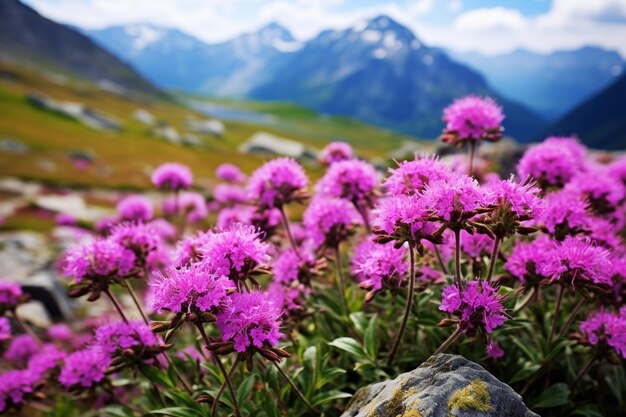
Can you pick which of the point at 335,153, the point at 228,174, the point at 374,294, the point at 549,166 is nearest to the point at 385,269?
the point at 374,294

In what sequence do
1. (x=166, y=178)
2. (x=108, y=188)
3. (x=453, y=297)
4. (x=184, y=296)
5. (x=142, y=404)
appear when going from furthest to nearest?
(x=108, y=188), (x=166, y=178), (x=142, y=404), (x=453, y=297), (x=184, y=296)

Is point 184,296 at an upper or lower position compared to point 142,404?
upper

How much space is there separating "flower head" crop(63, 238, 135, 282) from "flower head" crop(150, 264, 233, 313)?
5.24ft

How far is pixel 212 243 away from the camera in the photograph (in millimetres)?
3611

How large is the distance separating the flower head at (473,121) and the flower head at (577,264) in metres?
2.23

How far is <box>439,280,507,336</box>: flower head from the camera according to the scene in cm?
330

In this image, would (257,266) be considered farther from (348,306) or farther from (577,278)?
(577,278)

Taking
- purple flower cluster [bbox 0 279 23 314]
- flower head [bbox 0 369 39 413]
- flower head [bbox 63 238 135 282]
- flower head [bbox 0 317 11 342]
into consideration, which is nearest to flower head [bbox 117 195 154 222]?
purple flower cluster [bbox 0 279 23 314]

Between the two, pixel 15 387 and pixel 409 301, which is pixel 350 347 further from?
pixel 15 387

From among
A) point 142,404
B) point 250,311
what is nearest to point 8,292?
point 142,404

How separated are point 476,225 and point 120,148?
89127 millimetres

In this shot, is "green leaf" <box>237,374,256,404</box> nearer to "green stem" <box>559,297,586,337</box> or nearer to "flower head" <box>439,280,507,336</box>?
"flower head" <box>439,280,507,336</box>

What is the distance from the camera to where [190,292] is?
3156mm

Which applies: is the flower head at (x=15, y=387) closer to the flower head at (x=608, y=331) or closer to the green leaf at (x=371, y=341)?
the green leaf at (x=371, y=341)
